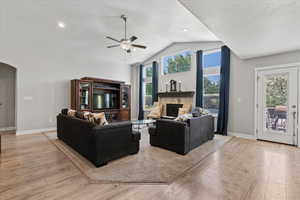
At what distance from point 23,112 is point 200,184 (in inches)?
230

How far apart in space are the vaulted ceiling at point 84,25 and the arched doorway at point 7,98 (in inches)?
57.6

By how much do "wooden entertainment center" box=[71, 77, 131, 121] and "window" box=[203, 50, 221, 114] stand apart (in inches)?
144

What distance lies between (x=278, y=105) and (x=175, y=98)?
132 inches

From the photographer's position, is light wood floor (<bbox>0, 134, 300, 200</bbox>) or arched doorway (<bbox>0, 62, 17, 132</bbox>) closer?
light wood floor (<bbox>0, 134, 300, 200</bbox>)

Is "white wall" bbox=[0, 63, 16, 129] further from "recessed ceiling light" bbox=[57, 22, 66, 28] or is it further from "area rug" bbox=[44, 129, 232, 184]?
"area rug" bbox=[44, 129, 232, 184]

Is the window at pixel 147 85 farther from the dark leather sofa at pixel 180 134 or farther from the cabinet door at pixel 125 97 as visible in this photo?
the dark leather sofa at pixel 180 134

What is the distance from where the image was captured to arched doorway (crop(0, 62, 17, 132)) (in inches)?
217

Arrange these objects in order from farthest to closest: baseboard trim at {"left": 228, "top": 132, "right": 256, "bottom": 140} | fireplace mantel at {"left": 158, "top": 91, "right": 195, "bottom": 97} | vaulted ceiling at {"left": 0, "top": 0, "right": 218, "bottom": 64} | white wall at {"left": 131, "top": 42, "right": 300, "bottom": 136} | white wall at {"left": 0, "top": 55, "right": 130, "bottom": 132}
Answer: fireplace mantel at {"left": 158, "top": 91, "right": 195, "bottom": 97}
white wall at {"left": 0, "top": 55, "right": 130, "bottom": 132}
baseboard trim at {"left": 228, "top": 132, "right": 256, "bottom": 140}
white wall at {"left": 131, "top": 42, "right": 300, "bottom": 136}
vaulted ceiling at {"left": 0, "top": 0, "right": 218, "bottom": 64}

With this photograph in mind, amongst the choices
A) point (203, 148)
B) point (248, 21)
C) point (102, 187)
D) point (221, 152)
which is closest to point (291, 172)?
point (221, 152)

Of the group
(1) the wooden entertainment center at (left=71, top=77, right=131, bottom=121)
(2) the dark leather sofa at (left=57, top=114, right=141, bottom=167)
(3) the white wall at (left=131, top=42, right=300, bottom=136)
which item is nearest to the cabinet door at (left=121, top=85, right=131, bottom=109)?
(1) the wooden entertainment center at (left=71, top=77, right=131, bottom=121)

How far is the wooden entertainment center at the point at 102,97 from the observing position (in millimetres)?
5652

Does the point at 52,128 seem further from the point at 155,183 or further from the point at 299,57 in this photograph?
the point at 299,57

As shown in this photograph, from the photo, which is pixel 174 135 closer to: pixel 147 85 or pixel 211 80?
pixel 211 80

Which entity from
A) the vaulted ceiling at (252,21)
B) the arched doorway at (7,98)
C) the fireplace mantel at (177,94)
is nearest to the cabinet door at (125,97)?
the fireplace mantel at (177,94)
